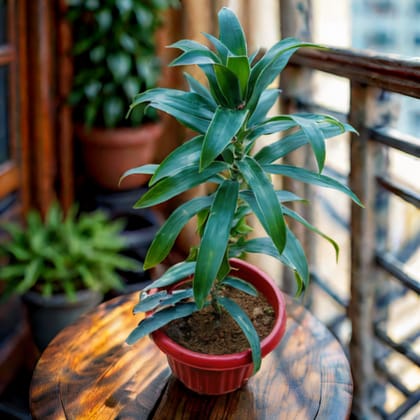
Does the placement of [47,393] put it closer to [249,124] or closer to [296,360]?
[296,360]

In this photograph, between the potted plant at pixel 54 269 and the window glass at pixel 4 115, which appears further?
the window glass at pixel 4 115

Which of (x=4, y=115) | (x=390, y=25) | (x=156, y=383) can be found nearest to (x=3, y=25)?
(x=4, y=115)

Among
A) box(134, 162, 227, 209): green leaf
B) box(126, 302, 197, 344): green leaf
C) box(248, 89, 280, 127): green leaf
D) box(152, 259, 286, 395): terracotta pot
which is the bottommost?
box(152, 259, 286, 395): terracotta pot

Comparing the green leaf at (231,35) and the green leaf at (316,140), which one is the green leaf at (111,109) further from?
the green leaf at (316,140)

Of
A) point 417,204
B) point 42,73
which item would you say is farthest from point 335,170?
point 42,73

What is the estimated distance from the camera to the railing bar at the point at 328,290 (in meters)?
1.78

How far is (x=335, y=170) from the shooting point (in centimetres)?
191

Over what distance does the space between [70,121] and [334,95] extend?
1079 millimetres

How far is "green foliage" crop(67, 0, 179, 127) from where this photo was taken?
84.0 inches

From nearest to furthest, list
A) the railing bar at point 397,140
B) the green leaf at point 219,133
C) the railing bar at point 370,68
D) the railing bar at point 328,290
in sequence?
1. the green leaf at point 219,133
2. the railing bar at point 370,68
3. the railing bar at point 397,140
4. the railing bar at point 328,290

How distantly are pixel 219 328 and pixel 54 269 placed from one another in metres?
1.06

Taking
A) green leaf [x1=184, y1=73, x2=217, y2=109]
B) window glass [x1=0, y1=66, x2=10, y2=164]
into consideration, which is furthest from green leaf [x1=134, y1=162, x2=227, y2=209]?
Answer: window glass [x1=0, y1=66, x2=10, y2=164]

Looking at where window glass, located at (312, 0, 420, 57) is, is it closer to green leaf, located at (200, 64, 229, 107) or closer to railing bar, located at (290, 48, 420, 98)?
railing bar, located at (290, 48, 420, 98)

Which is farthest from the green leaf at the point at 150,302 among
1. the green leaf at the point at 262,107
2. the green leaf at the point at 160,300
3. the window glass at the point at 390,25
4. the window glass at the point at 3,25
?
the window glass at the point at 390,25
